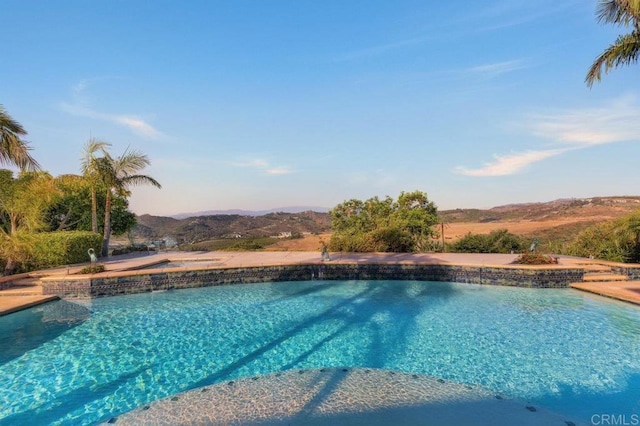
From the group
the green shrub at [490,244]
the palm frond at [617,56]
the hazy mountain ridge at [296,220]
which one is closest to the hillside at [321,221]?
the hazy mountain ridge at [296,220]

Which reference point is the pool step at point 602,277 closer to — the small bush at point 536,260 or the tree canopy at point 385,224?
the small bush at point 536,260

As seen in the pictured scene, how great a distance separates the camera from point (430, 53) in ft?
52.3

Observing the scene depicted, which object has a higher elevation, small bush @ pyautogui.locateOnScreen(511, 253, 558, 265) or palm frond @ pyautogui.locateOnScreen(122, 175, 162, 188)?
palm frond @ pyautogui.locateOnScreen(122, 175, 162, 188)

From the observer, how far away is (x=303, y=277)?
11859mm

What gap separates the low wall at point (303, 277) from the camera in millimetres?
9852

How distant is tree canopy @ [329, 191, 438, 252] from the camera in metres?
15.5

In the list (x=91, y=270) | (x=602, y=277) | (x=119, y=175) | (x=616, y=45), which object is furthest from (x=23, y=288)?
(x=616, y=45)

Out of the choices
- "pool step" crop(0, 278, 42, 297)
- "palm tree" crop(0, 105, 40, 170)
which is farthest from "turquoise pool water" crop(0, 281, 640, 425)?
"palm tree" crop(0, 105, 40, 170)

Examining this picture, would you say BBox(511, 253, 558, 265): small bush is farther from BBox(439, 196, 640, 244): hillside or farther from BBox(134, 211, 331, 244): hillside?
BBox(134, 211, 331, 244): hillside

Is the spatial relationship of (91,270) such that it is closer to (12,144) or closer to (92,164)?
(12,144)

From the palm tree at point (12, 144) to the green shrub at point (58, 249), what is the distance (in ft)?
8.43

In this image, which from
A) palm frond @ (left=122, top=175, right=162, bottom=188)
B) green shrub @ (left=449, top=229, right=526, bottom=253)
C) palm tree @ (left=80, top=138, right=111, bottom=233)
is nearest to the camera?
palm tree @ (left=80, top=138, right=111, bottom=233)

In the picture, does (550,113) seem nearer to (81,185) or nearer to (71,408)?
(71,408)

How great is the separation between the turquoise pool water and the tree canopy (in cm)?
579
